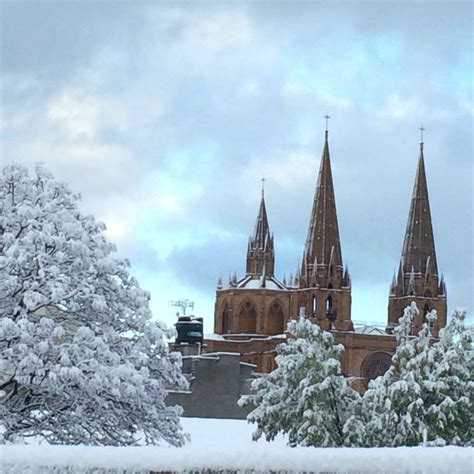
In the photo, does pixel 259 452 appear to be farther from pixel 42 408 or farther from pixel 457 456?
pixel 42 408

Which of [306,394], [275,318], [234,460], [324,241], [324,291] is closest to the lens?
[234,460]

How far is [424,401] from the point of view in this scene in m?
24.0

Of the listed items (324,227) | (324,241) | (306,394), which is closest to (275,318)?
(324,241)

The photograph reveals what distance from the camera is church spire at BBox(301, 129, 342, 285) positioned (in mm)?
113375

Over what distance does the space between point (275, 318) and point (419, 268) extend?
13.9 metres

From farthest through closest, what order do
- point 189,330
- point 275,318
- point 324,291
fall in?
point 275,318 → point 324,291 → point 189,330

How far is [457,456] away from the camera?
25.6 feet

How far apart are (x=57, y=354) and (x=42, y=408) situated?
3.34 feet

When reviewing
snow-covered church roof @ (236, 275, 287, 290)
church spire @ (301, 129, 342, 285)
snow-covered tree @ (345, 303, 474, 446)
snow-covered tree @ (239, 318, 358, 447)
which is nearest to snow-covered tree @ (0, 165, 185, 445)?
snow-covered tree @ (239, 318, 358, 447)

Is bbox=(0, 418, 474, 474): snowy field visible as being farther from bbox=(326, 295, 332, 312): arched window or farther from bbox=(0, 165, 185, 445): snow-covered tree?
bbox=(326, 295, 332, 312): arched window

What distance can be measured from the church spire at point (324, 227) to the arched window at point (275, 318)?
4.09 meters

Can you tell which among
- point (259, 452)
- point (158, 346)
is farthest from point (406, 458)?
point (158, 346)

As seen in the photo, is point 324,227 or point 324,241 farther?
point 324,241

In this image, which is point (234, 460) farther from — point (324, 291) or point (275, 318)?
point (275, 318)
